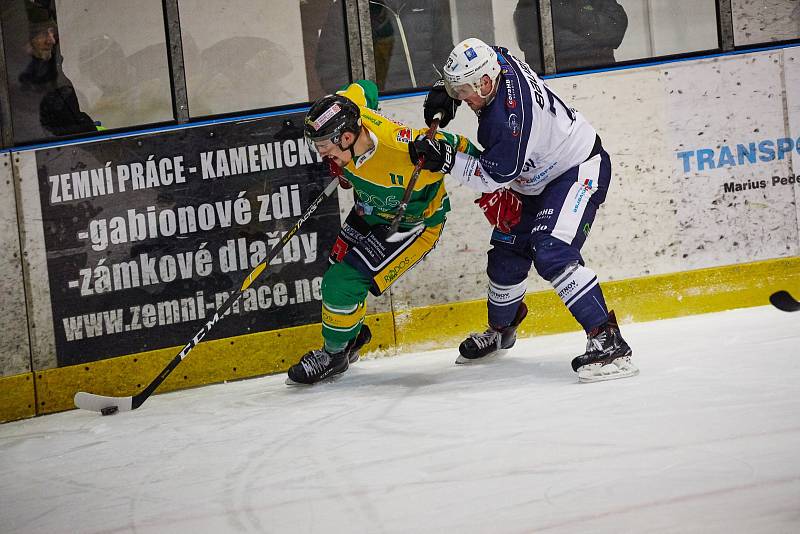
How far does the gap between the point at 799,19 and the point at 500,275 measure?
2.21 m

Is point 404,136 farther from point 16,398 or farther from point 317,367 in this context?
point 16,398

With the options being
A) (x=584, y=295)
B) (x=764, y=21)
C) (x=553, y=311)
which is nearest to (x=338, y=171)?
(x=584, y=295)

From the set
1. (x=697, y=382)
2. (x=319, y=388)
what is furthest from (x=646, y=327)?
(x=319, y=388)

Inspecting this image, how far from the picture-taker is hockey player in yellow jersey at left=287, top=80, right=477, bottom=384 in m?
3.13

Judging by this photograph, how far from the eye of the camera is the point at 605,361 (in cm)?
279

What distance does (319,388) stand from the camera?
3395 millimetres

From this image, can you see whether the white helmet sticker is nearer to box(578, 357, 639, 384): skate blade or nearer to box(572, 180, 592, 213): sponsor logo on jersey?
box(572, 180, 592, 213): sponsor logo on jersey

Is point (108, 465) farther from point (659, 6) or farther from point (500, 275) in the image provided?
point (659, 6)

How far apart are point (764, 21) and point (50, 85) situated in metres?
3.63

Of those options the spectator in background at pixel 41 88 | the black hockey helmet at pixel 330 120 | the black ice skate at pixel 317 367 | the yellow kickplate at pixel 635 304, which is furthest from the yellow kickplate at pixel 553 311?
the spectator in background at pixel 41 88

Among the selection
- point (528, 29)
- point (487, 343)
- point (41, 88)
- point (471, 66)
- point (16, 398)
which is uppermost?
point (528, 29)

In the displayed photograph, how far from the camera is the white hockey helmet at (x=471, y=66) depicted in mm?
2877

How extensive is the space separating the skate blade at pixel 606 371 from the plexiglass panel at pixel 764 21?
7.26 feet

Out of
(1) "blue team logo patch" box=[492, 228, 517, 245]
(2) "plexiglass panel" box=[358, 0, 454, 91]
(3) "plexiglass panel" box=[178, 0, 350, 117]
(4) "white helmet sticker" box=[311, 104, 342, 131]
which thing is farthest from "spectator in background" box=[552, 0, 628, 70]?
(4) "white helmet sticker" box=[311, 104, 342, 131]
